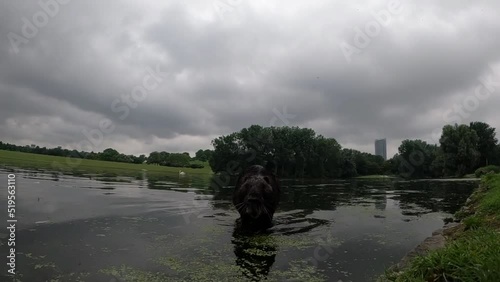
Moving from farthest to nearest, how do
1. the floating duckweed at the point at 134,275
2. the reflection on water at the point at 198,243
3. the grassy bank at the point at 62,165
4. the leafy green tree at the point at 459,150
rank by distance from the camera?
the leafy green tree at the point at 459,150, the grassy bank at the point at 62,165, the reflection on water at the point at 198,243, the floating duckweed at the point at 134,275

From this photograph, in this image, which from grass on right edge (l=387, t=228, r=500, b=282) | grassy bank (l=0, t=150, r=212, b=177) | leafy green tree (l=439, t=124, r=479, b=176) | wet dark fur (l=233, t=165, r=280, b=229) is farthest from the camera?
leafy green tree (l=439, t=124, r=479, b=176)

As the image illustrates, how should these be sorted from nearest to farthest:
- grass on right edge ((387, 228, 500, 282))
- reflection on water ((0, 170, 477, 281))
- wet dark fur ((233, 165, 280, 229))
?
grass on right edge ((387, 228, 500, 282)), reflection on water ((0, 170, 477, 281)), wet dark fur ((233, 165, 280, 229))

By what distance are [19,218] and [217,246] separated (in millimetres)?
6555

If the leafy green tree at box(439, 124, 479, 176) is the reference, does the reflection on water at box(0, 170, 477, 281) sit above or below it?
below

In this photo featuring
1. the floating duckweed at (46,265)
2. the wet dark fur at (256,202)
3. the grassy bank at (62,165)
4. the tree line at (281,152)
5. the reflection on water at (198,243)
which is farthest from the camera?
the tree line at (281,152)

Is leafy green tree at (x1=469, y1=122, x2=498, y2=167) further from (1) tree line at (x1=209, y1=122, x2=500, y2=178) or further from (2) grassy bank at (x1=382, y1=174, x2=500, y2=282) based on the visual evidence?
(2) grassy bank at (x1=382, y1=174, x2=500, y2=282)

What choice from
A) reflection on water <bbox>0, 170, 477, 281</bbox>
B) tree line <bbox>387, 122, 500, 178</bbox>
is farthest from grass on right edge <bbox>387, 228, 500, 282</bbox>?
tree line <bbox>387, 122, 500, 178</bbox>

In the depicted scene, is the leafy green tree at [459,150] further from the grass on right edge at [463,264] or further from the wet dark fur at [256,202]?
the grass on right edge at [463,264]

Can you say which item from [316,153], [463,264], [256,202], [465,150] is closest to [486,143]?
[465,150]

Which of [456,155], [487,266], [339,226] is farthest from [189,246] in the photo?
[456,155]

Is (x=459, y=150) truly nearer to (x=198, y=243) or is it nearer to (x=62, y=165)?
(x=62, y=165)

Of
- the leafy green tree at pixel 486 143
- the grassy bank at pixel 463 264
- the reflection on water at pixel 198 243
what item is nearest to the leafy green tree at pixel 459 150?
the leafy green tree at pixel 486 143

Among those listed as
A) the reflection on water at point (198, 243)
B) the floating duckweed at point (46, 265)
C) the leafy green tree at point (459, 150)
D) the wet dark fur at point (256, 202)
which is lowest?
the reflection on water at point (198, 243)

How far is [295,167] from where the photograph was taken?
103 meters
